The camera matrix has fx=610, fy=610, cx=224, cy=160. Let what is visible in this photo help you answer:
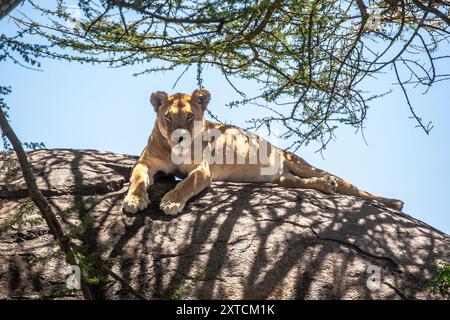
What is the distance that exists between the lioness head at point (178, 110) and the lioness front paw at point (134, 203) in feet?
2.77

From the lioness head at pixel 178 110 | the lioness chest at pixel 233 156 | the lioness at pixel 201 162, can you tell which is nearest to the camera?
the lioness at pixel 201 162

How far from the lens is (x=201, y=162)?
5.79 m

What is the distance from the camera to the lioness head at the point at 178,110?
5719 mm

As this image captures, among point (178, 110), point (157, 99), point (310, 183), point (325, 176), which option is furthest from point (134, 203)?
point (325, 176)

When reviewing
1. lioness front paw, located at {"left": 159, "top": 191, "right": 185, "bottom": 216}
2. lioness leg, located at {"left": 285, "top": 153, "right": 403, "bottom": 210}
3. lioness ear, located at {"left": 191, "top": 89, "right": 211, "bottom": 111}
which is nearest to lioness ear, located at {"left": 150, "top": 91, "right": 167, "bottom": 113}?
lioness ear, located at {"left": 191, "top": 89, "right": 211, "bottom": 111}

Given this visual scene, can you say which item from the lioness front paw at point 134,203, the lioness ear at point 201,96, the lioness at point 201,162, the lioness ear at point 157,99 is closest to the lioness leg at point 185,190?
the lioness at point 201,162

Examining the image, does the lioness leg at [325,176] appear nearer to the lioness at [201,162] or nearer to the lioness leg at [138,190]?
the lioness at [201,162]

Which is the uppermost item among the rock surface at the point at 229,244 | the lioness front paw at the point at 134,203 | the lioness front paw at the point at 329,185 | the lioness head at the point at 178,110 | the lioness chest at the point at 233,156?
the lioness head at the point at 178,110

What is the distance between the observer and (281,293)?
4.04m

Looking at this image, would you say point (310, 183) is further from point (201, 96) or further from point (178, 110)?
point (178, 110)

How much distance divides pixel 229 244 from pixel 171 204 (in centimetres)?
67

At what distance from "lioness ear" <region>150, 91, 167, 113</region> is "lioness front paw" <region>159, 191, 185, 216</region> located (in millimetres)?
1305
